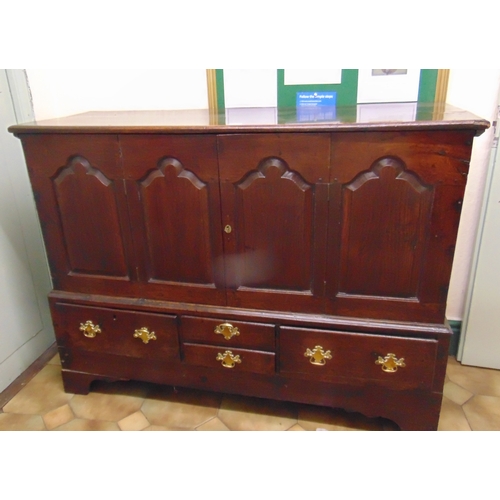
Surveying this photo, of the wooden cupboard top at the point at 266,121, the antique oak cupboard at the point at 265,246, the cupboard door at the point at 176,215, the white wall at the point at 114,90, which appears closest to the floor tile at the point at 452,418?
the antique oak cupboard at the point at 265,246

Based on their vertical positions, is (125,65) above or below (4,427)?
above

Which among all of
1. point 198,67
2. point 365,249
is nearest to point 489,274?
point 365,249

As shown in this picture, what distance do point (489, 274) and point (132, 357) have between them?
57.1 inches

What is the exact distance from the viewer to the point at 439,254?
49.4 inches

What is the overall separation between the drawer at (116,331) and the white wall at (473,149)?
4.00ft

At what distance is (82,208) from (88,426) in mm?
804

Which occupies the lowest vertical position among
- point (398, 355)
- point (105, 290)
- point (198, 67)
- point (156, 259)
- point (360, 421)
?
point (360, 421)

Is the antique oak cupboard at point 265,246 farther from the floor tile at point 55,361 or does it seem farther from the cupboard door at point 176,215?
the floor tile at point 55,361

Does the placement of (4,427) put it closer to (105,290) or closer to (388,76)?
(105,290)

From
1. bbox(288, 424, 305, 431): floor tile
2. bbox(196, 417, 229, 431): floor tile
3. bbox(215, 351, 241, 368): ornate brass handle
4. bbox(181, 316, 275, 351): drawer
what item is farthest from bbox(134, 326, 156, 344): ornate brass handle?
bbox(288, 424, 305, 431): floor tile

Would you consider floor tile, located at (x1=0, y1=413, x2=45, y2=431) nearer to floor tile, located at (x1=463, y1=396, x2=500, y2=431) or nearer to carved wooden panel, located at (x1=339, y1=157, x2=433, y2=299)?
carved wooden panel, located at (x1=339, y1=157, x2=433, y2=299)

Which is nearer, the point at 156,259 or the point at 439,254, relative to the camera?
the point at 439,254

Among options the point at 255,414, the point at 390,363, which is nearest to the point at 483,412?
the point at 390,363

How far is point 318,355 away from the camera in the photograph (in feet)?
4.69
